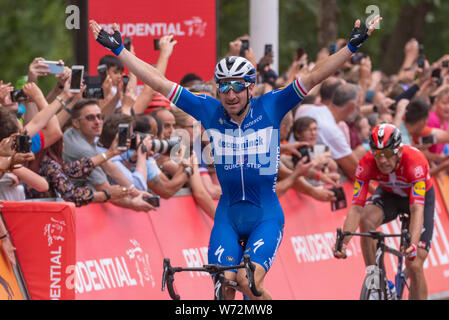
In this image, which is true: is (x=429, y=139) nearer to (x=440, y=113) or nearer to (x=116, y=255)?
(x=440, y=113)

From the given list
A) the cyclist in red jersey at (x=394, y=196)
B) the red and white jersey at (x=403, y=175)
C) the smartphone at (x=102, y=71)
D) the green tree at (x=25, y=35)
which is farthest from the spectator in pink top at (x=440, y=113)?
the green tree at (x=25, y=35)

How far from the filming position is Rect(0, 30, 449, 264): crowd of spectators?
8.85 metres

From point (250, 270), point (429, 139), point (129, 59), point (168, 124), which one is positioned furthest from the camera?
point (429, 139)

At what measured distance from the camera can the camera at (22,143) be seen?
788 centimetres

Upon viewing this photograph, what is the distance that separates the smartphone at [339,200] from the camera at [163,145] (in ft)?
10.5

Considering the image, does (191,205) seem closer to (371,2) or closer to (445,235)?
(445,235)

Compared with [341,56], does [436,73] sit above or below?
below

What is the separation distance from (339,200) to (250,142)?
184 inches

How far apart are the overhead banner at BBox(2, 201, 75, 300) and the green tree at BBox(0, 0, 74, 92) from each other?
19.2m

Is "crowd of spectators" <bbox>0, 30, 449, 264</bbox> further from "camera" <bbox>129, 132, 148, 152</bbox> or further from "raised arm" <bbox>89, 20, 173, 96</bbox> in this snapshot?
"raised arm" <bbox>89, 20, 173, 96</bbox>

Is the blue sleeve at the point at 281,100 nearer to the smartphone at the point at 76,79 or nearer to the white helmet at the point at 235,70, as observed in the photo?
the white helmet at the point at 235,70

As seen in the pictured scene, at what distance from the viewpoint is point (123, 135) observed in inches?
351

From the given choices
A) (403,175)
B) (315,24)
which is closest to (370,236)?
(403,175)
